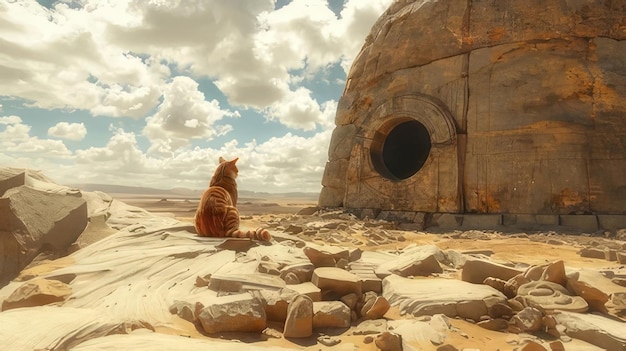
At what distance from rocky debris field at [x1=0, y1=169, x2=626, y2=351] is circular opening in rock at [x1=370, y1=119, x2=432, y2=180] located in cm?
527

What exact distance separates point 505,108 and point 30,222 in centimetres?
780

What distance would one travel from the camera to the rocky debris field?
186 cm

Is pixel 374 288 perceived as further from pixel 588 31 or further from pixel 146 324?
pixel 588 31

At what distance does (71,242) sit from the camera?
4582 millimetres

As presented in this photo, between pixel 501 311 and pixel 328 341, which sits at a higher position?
pixel 501 311

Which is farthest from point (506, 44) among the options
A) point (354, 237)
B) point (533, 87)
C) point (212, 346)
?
point (212, 346)

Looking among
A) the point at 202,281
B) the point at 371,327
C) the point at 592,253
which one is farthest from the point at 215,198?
the point at 592,253

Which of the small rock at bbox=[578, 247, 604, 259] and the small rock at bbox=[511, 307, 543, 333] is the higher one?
the small rock at bbox=[578, 247, 604, 259]

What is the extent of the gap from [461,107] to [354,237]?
3855 mm

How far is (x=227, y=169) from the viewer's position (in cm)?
469

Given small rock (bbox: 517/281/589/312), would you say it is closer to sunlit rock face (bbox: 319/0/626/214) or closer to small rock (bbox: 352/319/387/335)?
small rock (bbox: 352/319/387/335)

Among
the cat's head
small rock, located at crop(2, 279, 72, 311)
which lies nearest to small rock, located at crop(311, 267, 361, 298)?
small rock, located at crop(2, 279, 72, 311)

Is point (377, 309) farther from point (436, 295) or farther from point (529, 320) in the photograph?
point (529, 320)

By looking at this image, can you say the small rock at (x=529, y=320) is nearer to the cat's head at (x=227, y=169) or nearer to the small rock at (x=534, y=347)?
the small rock at (x=534, y=347)
